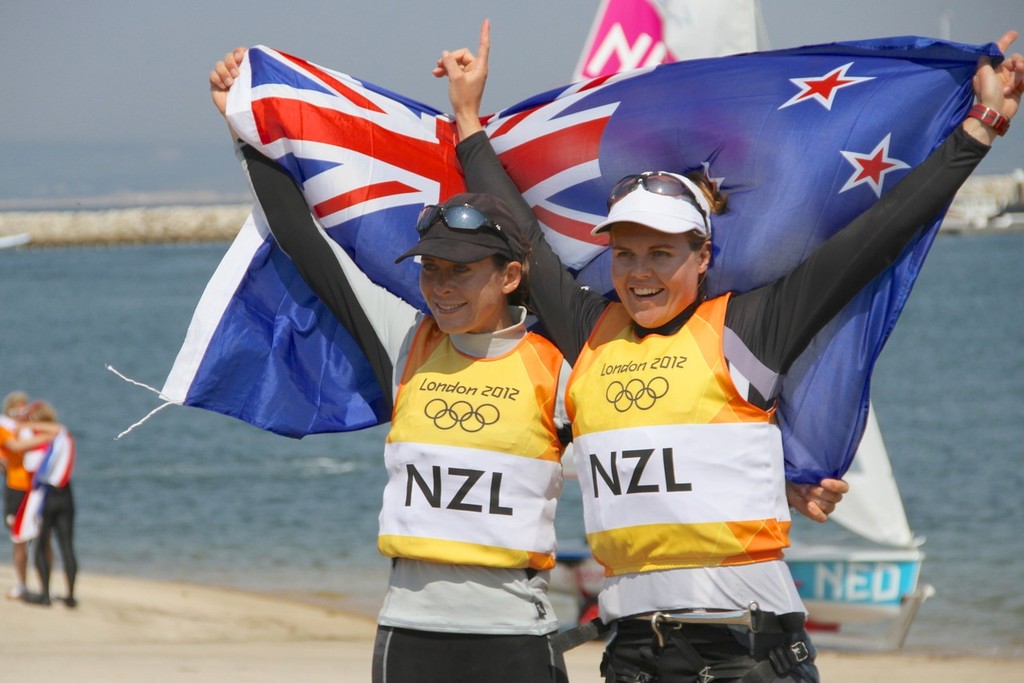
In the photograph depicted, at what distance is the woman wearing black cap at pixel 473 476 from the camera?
321 centimetres

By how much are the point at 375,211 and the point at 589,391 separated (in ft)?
3.73

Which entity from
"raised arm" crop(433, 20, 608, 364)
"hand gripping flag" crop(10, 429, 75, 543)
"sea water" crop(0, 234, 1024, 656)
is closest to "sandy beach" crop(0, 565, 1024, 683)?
"hand gripping flag" crop(10, 429, 75, 543)

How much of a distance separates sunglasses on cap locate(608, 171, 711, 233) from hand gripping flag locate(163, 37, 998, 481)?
11.7 inches

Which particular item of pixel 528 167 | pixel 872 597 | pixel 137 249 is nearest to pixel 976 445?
pixel 872 597

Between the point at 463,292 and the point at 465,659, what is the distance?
0.91 m

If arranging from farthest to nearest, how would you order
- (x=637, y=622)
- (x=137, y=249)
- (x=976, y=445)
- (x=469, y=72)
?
(x=137, y=249) → (x=976, y=445) → (x=469, y=72) → (x=637, y=622)

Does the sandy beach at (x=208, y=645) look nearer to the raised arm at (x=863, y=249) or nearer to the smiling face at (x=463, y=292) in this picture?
the smiling face at (x=463, y=292)

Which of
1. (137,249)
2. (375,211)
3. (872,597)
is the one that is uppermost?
(137,249)

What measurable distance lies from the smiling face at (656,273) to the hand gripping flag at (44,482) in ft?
28.7

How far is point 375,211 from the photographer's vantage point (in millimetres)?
3996

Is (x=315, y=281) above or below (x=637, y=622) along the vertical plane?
above

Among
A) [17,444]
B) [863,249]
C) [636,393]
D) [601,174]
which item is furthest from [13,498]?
[863,249]

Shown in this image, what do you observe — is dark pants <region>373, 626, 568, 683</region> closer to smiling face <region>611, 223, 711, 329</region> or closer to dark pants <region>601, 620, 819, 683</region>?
dark pants <region>601, 620, 819, 683</region>

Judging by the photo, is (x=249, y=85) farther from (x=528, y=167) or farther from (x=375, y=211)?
(x=528, y=167)
